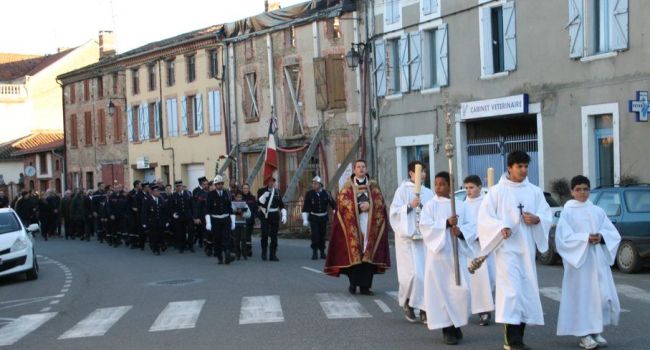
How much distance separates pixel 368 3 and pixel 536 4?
8400 millimetres

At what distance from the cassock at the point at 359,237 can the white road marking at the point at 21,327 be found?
3.94 metres

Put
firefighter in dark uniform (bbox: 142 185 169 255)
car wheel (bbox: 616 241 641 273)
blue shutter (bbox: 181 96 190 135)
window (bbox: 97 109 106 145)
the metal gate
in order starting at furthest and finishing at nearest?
window (bbox: 97 109 106 145) < blue shutter (bbox: 181 96 190 135) < the metal gate < firefighter in dark uniform (bbox: 142 185 169 255) < car wheel (bbox: 616 241 641 273)

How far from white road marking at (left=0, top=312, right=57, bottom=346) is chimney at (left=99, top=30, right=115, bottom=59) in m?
42.8

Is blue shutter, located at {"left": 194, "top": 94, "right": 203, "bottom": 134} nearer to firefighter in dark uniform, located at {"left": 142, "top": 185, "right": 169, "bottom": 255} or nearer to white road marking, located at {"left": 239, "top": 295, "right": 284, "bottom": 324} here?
firefighter in dark uniform, located at {"left": 142, "top": 185, "right": 169, "bottom": 255}

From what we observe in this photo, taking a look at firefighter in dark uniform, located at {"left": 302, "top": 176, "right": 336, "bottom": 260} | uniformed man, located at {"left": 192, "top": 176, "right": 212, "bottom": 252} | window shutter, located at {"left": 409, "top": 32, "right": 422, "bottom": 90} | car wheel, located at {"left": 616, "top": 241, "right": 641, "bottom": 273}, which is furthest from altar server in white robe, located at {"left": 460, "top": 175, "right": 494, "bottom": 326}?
window shutter, located at {"left": 409, "top": 32, "right": 422, "bottom": 90}

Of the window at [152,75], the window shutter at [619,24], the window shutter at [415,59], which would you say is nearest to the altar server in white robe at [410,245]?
the window shutter at [619,24]

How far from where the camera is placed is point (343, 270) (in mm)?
13648

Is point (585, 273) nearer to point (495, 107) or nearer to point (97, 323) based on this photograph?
point (97, 323)

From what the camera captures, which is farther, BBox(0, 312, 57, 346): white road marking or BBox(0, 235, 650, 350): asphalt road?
BBox(0, 312, 57, 346): white road marking

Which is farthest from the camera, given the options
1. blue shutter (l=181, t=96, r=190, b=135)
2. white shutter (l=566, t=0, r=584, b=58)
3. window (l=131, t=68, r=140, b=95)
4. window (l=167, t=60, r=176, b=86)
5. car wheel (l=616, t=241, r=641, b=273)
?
window (l=131, t=68, r=140, b=95)

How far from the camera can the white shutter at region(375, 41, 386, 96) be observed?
31.2m

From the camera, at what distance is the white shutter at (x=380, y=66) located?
31203 millimetres

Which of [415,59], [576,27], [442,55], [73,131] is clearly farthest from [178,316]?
[73,131]

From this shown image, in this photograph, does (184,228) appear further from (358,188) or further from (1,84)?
(1,84)
